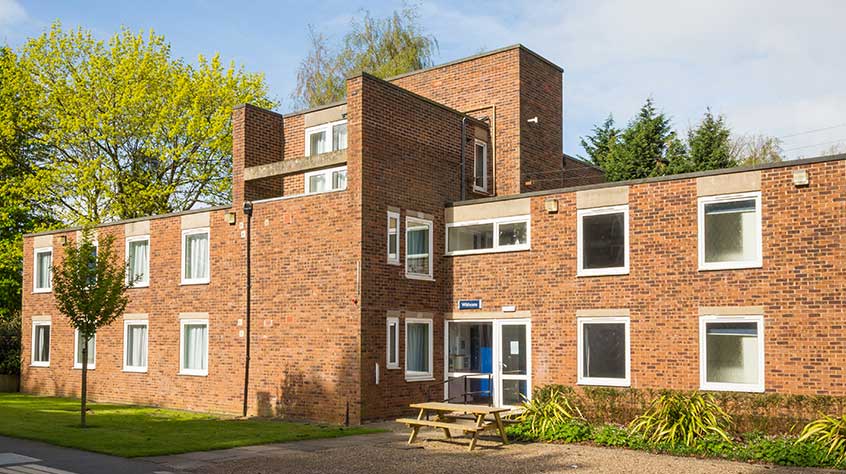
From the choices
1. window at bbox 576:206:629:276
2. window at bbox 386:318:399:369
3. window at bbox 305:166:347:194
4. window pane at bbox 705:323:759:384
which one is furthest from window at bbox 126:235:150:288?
window pane at bbox 705:323:759:384

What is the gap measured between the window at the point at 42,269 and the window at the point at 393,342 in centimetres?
1436

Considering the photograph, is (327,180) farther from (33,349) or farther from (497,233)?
(33,349)

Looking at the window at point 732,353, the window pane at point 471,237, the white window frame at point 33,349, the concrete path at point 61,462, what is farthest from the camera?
the white window frame at point 33,349

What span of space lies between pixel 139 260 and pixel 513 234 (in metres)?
11.4

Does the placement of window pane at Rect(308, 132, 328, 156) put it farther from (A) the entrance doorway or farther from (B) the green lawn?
(B) the green lawn

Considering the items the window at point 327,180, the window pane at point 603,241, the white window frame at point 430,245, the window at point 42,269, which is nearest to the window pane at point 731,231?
the window pane at point 603,241

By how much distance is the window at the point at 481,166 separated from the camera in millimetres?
22623

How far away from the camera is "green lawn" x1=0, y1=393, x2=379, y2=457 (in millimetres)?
14391

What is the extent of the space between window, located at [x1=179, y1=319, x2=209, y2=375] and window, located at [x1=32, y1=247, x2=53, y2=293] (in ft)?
25.5

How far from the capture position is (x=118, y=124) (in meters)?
36.1

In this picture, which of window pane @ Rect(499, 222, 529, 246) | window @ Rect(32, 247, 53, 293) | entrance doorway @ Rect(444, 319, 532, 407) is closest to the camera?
entrance doorway @ Rect(444, 319, 532, 407)

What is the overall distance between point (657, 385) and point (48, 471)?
11.1m

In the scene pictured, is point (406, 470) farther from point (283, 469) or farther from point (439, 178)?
point (439, 178)

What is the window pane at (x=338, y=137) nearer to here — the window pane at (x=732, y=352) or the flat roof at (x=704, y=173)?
the flat roof at (x=704, y=173)
